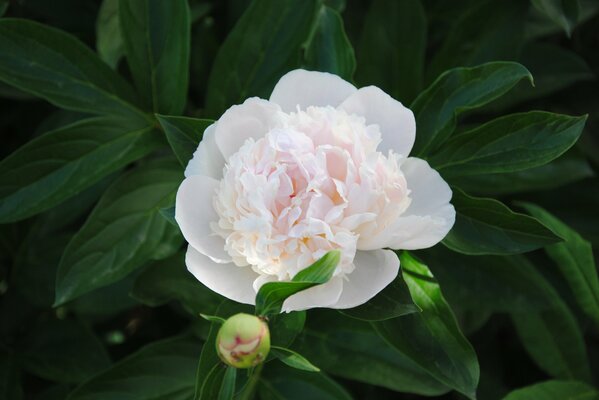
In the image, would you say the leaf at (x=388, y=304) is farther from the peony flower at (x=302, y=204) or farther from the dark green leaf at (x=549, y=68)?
the dark green leaf at (x=549, y=68)

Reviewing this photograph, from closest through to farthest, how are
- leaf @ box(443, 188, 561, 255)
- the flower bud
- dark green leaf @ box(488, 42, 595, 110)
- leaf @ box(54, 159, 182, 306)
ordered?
1. the flower bud
2. leaf @ box(443, 188, 561, 255)
3. leaf @ box(54, 159, 182, 306)
4. dark green leaf @ box(488, 42, 595, 110)

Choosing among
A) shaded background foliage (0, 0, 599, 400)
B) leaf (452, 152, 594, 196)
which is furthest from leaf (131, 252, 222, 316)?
leaf (452, 152, 594, 196)

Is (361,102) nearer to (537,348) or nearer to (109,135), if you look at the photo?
(109,135)

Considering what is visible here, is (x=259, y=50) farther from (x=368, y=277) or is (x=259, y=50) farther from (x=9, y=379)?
(x=9, y=379)

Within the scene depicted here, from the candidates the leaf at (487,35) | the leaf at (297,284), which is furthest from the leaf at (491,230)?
the leaf at (487,35)

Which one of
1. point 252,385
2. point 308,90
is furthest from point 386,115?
point 252,385

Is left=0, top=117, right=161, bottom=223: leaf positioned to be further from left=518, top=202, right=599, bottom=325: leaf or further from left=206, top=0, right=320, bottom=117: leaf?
left=518, top=202, right=599, bottom=325: leaf
